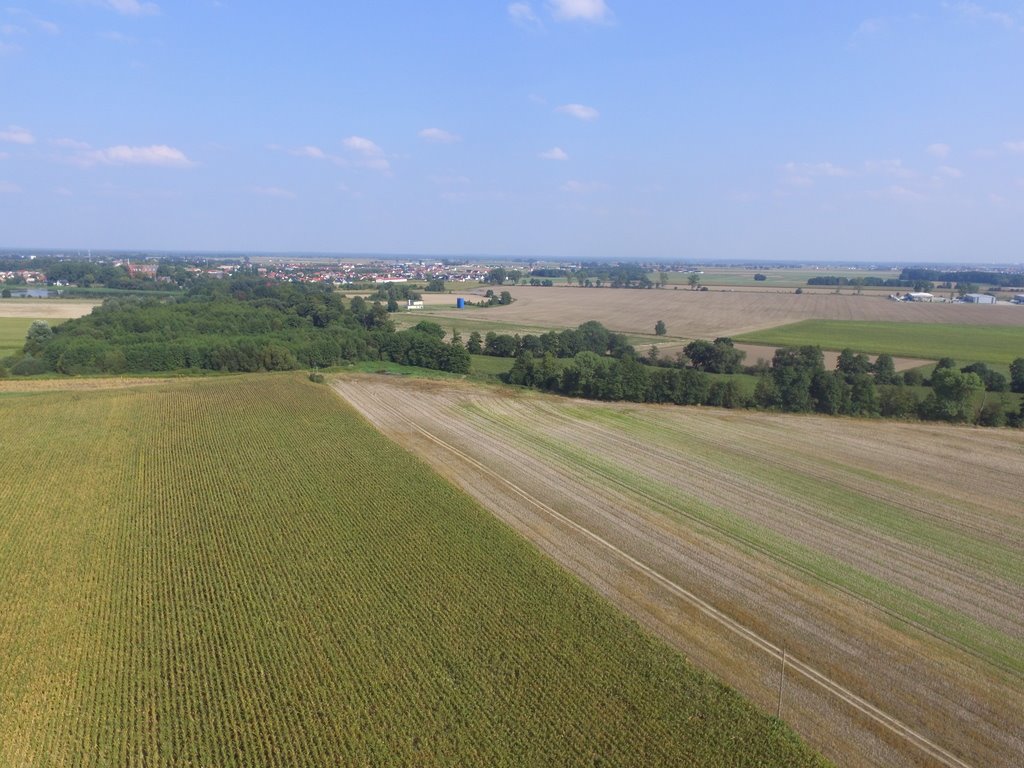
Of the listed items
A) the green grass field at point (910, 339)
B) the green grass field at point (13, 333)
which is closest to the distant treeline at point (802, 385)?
the green grass field at point (910, 339)

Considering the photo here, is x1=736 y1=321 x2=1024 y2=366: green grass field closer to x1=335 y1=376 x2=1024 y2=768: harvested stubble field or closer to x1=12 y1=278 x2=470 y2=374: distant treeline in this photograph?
x1=335 y1=376 x2=1024 y2=768: harvested stubble field

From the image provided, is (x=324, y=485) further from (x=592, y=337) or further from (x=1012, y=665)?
(x=592, y=337)

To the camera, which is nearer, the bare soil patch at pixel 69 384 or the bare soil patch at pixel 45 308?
the bare soil patch at pixel 69 384

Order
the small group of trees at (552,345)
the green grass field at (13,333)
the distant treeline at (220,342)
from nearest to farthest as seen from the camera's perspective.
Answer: the distant treeline at (220,342) < the green grass field at (13,333) < the small group of trees at (552,345)

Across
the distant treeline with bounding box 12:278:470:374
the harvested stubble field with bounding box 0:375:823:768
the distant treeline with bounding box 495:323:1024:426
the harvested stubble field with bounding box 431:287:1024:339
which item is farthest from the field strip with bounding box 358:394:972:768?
the harvested stubble field with bounding box 431:287:1024:339

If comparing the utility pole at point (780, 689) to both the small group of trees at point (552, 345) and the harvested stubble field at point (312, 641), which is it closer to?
the harvested stubble field at point (312, 641)

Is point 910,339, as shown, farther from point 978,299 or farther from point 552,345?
point 978,299
